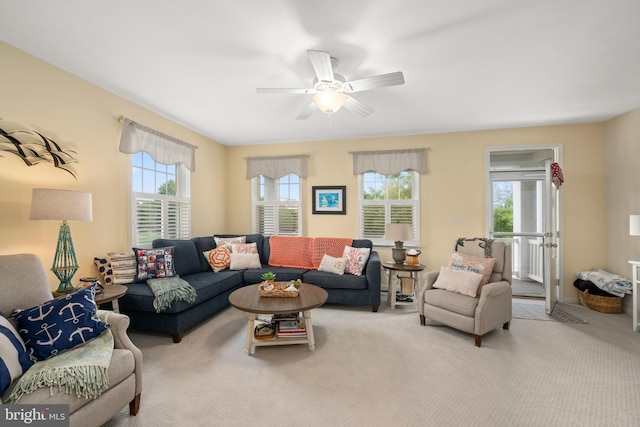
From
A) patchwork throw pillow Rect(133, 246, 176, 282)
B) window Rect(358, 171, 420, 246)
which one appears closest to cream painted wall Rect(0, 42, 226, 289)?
patchwork throw pillow Rect(133, 246, 176, 282)

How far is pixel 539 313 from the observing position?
3525 millimetres

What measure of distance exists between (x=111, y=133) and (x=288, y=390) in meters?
3.15

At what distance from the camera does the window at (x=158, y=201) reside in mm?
3395

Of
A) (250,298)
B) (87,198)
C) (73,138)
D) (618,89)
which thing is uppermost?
(618,89)

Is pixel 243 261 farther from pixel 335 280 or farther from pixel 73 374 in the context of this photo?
pixel 73 374

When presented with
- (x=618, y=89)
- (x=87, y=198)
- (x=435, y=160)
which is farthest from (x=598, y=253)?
(x=87, y=198)

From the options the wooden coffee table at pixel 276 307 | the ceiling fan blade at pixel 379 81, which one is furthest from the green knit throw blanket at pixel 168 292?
the ceiling fan blade at pixel 379 81

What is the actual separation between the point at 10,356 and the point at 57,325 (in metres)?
0.23

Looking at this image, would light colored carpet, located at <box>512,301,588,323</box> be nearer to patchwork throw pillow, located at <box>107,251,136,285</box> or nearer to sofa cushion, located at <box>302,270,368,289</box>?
sofa cushion, located at <box>302,270,368,289</box>

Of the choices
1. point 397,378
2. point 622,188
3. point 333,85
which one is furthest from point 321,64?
point 622,188

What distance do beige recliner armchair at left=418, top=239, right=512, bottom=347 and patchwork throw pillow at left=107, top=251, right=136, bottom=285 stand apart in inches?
127

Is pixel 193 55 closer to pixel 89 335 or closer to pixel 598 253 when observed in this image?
pixel 89 335

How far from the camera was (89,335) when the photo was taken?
1645 mm

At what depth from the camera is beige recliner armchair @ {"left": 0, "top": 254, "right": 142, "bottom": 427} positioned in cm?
144
